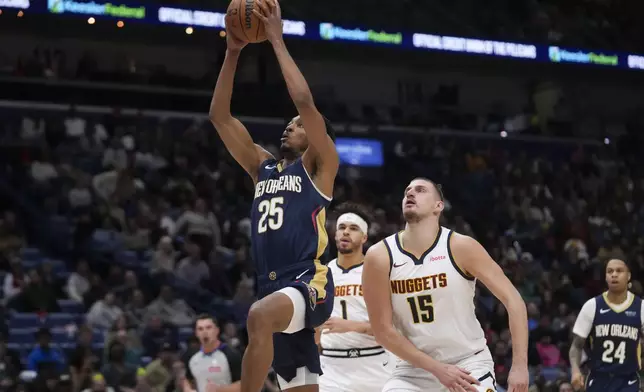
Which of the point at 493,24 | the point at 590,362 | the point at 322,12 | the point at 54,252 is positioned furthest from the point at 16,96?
the point at 590,362

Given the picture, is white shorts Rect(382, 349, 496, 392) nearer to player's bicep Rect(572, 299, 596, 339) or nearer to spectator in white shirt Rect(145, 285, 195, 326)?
player's bicep Rect(572, 299, 596, 339)

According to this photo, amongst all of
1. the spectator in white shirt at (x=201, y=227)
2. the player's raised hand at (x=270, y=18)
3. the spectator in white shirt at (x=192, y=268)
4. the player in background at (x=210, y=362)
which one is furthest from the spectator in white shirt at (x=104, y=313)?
the player's raised hand at (x=270, y=18)

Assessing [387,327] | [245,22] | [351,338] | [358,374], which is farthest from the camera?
[351,338]

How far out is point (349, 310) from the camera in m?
7.80

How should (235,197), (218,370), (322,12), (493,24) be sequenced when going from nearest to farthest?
1. (218,370)
2. (235,197)
3. (322,12)
4. (493,24)

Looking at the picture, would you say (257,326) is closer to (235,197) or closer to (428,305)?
(428,305)

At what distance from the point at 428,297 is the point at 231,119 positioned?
5.12ft

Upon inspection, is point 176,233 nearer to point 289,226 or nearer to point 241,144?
point 241,144

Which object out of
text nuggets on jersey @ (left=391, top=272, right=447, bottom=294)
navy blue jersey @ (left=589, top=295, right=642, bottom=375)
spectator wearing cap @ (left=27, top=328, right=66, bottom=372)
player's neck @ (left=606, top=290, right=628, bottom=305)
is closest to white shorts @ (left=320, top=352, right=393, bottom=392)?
text nuggets on jersey @ (left=391, top=272, right=447, bottom=294)

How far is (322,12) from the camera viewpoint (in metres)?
17.9

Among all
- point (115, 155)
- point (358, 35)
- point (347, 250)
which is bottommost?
point (347, 250)

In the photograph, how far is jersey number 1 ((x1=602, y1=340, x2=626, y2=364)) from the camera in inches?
367

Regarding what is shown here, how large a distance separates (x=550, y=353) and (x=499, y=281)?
9475 millimetres

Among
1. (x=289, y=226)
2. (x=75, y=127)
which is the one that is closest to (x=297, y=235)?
(x=289, y=226)
